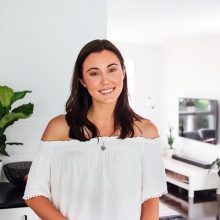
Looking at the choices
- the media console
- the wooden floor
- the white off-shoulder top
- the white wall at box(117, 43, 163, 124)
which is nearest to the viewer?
the white off-shoulder top

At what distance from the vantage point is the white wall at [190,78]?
5.84m

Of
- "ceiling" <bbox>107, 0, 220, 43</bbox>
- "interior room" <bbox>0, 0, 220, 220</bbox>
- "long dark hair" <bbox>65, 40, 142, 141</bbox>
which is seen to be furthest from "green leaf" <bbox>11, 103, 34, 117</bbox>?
"ceiling" <bbox>107, 0, 220, 43</bbox>

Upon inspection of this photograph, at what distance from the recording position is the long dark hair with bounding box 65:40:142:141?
116 cm

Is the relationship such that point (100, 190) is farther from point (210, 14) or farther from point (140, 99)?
point (140, 99)

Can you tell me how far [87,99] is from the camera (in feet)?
4.07

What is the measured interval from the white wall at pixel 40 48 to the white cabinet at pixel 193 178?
3.40 m

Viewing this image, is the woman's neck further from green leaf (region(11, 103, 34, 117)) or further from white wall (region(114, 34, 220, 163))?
white wall (region(114, 34, 220, 163))

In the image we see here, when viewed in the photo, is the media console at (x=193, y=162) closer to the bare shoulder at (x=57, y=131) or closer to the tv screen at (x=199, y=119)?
the tv screen at (x=199, y=119)

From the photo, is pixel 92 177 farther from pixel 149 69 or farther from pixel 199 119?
pixel 149 69

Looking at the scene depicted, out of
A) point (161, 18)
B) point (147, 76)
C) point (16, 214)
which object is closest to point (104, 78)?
point (16, 214)

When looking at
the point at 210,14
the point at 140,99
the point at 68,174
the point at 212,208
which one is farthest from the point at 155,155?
the point at 140,99

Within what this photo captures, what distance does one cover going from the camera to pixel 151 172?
120cm

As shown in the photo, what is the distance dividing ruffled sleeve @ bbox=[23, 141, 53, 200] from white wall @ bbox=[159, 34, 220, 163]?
4.98 m

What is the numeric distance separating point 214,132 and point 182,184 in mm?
995
